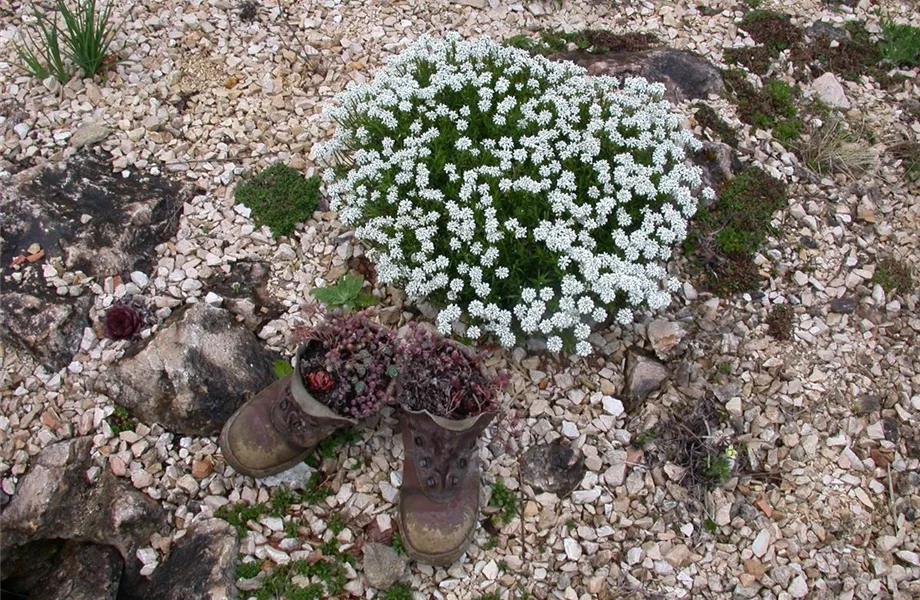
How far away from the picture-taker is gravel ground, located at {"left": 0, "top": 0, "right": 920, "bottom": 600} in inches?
185

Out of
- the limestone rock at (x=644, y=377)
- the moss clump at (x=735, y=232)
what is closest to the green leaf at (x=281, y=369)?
the limestone rock at (x=644, y=377)

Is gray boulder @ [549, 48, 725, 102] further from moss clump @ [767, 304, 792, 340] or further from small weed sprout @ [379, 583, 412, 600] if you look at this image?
small weed sprout @ [379, 583, 412, 600]

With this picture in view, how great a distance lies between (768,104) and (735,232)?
5.07 ft

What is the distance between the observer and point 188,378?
193 inches

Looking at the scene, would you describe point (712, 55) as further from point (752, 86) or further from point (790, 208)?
point (790, 208)

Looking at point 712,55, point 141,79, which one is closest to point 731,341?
point 712,55

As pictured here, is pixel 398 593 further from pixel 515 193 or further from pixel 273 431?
pixel 515 193

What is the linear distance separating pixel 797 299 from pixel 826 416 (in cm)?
93

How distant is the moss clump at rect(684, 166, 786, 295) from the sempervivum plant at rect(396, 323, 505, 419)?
2.09m

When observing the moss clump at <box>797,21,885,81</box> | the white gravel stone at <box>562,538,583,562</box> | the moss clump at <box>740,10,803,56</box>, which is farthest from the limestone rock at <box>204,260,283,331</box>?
the moss clump at <box>797,21,885,81</box>

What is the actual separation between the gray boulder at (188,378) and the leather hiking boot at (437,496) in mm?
1214

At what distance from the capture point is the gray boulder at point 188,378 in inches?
193

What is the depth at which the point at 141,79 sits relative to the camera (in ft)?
21.7

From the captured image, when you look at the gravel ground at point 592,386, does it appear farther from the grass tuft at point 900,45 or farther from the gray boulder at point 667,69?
the grass tuft at point 900,45
